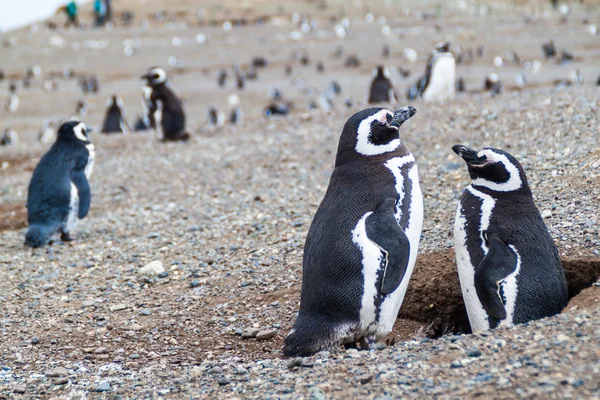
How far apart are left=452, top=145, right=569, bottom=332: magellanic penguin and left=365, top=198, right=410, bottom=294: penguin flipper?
370 mm

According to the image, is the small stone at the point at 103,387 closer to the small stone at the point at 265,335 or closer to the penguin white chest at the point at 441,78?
the small stone at the point at 265,335

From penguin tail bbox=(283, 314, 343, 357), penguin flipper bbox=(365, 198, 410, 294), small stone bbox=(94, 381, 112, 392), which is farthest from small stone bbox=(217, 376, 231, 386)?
penguin flipper bbox=(365, 198, 410, 294)

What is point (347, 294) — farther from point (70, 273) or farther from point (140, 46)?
point (140, 46)

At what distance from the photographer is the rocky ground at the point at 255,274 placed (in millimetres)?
3084

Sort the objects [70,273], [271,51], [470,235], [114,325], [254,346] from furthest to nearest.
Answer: [271,51] < [70,273] < [114,325] < [254,346] < [470,235]

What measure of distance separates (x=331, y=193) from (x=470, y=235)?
71cm

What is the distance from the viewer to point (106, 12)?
46156 mm

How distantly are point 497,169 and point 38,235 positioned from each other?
4360mm

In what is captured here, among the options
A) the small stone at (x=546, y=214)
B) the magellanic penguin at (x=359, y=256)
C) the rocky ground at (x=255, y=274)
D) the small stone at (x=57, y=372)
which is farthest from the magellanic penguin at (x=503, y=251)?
the small stone at (x=57, y=372)

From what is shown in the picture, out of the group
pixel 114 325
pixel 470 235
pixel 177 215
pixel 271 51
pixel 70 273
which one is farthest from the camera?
pixel 271 51

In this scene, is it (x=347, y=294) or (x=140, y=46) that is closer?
(x=347, y=294)

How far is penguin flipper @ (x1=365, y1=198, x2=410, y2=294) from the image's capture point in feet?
11.8

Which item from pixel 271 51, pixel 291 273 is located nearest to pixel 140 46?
pixel 271 51

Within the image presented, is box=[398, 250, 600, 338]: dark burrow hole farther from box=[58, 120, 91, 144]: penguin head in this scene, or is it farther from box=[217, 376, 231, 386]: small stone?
box=[58, 120, 91, 144]: penguin head
